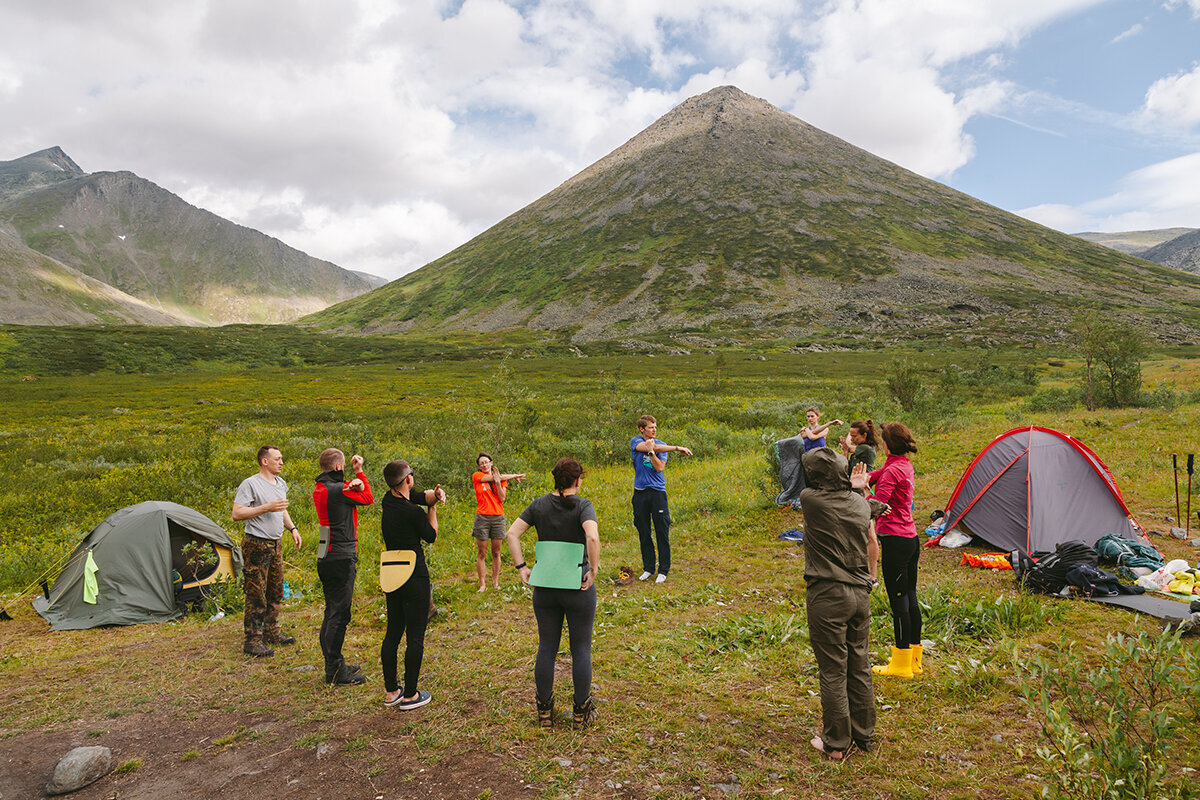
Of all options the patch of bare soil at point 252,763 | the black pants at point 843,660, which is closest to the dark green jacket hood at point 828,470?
the black pants at point 843,660

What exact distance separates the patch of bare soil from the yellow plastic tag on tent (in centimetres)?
463

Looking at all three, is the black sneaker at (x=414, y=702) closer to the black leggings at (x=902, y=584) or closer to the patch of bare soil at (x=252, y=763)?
the patch of bare soil at (x=252, y=763)

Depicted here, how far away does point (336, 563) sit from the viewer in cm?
724

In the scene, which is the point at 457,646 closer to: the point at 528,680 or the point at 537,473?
the point at 528,680

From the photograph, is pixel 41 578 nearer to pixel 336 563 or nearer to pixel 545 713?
pixel 336 563

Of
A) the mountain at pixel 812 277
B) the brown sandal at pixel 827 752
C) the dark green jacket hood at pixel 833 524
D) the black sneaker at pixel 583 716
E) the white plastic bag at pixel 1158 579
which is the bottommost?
the brown sandal at pixel 827 752

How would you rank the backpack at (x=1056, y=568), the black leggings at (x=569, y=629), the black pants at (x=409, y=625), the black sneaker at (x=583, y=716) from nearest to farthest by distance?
the black leggings at (x=569, y=629) < the black sneaker at (x=583, y=716) < the black pants at (x=409, y=625) < the backpack at (x=1056, y=568)

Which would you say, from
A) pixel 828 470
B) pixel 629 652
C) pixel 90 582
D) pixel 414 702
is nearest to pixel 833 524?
pixel 828 470

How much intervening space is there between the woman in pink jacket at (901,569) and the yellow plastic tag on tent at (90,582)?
12673mm

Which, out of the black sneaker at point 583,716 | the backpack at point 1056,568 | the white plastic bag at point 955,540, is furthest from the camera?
the white plastic bag at point 955,540

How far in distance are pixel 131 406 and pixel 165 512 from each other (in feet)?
154

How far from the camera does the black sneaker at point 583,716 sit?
5713 mm

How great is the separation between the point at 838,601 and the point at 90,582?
40.4 ft

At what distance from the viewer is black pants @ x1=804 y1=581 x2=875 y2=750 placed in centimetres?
509
